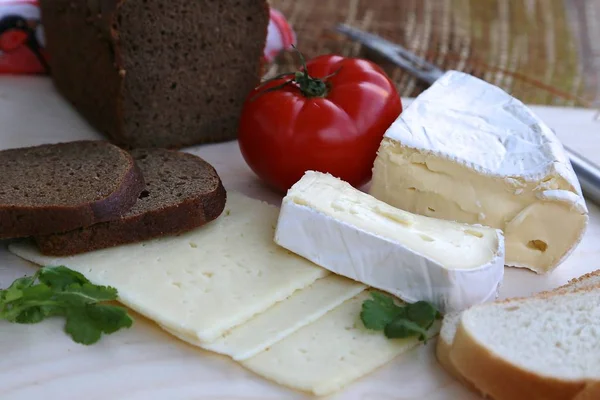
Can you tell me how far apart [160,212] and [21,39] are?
201 cm

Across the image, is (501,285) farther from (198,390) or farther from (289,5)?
(289,5)

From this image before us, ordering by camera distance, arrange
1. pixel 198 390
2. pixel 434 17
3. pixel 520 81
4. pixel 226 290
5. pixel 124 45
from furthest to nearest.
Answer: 1. pixel 434 17
2. pixel 520 81
3. pixel 124 45
4. pixel 226 290
5. pixel 198 390

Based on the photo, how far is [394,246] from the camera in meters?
2.34

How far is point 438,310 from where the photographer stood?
7.74 ft

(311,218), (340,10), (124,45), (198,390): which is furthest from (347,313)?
(340,10)

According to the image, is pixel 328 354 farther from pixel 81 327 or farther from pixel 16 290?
pixel 16 290

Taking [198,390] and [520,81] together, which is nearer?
[198,390]

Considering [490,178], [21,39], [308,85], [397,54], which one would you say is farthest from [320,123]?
[21,39]

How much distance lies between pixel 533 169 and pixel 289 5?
3046 millimetres

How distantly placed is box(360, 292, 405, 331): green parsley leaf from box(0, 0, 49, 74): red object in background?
2620mm

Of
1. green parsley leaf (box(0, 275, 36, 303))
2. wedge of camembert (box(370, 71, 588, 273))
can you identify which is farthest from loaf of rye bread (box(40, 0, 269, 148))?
green parsley leaf (box(0, 275, 36, 303))

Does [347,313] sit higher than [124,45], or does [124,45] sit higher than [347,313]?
[124,45]

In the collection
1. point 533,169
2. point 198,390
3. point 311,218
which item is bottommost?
point 198,390

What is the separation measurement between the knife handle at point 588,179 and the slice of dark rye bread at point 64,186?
1.70 meters
